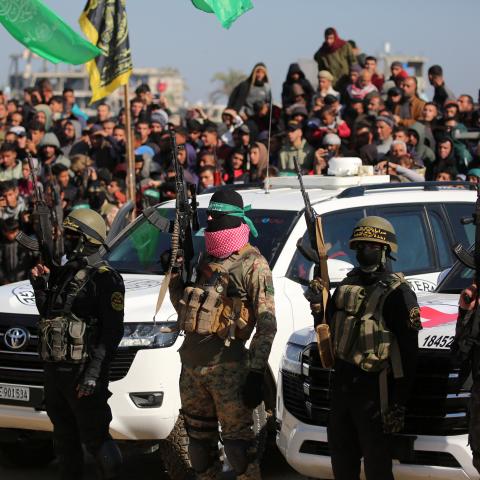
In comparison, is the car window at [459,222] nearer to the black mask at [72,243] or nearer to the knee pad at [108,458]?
the black mask at [72,243]

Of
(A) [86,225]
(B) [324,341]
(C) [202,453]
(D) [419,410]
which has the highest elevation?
(A) [86,225]

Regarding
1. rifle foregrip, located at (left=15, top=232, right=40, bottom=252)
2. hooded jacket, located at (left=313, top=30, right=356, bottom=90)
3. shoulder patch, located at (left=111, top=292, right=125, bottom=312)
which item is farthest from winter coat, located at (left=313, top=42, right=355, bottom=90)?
shoulder patch, located at (left=111, top=292, right=125, bottom=312)

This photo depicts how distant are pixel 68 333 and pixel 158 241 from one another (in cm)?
244

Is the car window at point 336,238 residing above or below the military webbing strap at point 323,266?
below

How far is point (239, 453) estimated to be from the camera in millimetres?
6219

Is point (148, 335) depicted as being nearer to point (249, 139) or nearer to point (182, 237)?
point (182, 237)

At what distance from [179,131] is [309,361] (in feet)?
28.5

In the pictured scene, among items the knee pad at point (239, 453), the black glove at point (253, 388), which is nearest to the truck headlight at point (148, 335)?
the knee pad at point (239, 453)

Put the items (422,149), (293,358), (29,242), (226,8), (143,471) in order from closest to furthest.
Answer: (293,358), (29,242), (143,471), (226,8), (422,149)

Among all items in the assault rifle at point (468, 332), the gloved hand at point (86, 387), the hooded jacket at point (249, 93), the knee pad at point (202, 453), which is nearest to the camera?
the assault rifle at point (468, 332)

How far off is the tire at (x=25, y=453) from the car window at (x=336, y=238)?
238 cm

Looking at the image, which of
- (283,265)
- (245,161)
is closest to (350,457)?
(283,265)

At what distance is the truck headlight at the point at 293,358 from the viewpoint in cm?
657

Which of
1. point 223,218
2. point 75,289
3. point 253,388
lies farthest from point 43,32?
point 253,388
